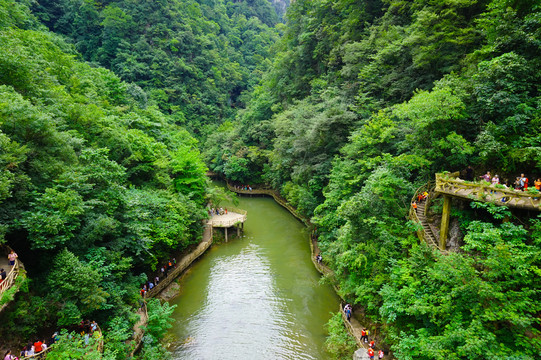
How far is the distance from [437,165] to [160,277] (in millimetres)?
18695

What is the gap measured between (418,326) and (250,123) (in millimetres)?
39824

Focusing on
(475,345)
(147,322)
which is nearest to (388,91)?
(475,345)

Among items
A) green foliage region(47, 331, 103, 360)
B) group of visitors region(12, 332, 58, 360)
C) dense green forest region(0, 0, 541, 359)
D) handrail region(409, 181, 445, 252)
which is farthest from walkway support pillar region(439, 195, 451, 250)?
group of visitors region(12, 332, 58, 360)

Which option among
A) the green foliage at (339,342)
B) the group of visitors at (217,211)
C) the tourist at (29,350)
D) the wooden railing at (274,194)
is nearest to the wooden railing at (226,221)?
the group of visitors at (217,211)

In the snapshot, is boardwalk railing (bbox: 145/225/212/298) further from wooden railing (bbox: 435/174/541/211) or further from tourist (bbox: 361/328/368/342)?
wooden railing (bbox: 435/174/541/211)

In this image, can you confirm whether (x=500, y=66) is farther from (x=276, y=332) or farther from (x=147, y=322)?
(x=147, y=322)

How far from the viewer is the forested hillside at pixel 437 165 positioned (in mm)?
7938

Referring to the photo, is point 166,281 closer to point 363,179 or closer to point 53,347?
point 53,347

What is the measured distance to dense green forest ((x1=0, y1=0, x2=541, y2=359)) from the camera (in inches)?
339

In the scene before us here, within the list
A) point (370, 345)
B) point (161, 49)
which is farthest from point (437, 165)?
point (161, 49)

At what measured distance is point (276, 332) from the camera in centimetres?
1519

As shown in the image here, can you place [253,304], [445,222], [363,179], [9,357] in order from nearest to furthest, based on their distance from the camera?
[9,357], [445,222], [253,304], [363,179]

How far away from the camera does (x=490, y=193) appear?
9.77 meters

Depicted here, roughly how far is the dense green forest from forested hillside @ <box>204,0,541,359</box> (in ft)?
0.26
